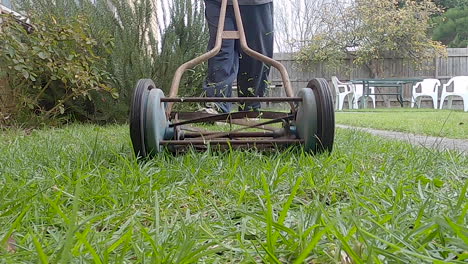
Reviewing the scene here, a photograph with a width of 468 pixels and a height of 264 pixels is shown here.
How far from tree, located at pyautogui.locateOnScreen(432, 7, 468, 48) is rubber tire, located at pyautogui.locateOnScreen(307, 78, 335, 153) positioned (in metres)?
17.9

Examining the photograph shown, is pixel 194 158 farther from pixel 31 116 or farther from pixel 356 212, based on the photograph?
pixel 31 116

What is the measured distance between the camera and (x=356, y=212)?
2.88 feet

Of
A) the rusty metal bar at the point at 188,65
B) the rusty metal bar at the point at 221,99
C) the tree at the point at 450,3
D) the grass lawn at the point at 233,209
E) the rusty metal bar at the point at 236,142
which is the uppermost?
the tree at the point at 450,3

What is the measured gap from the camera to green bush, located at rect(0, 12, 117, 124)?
2.69 m

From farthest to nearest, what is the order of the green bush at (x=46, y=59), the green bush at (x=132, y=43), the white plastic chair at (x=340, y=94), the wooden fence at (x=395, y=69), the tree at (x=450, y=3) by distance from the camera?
the tree at (x=450, y=3) < the wooden fence at (x=395, y=69) < the white plastic chair at (x=340, y=94) < the green bush at (x=132, y=43) < the green bush at (x=46, y=59)

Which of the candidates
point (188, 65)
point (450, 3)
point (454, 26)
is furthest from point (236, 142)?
point (450, 3)

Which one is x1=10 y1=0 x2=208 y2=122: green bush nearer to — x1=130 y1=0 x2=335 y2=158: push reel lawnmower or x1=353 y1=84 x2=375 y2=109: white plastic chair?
x1=130 y1=0 x2=335 y2=158: push reel lawnmower

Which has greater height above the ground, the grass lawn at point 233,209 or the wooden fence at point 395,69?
the wooden fence at point 395,69

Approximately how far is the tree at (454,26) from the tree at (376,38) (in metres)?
2.76

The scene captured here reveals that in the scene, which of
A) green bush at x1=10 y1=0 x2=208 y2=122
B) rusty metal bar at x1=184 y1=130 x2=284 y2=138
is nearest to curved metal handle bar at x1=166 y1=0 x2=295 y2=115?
rusty metal bar at x1=184 y1=130 x2=284 y2=138

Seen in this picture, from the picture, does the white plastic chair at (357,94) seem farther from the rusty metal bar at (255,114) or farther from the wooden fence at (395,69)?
the rusty metal bar at (255,114)

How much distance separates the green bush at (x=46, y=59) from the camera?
269 cm

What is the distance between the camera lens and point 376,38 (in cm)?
1417

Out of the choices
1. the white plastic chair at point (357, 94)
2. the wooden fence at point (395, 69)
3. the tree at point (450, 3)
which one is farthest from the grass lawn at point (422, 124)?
the tree at point (450, 3)
